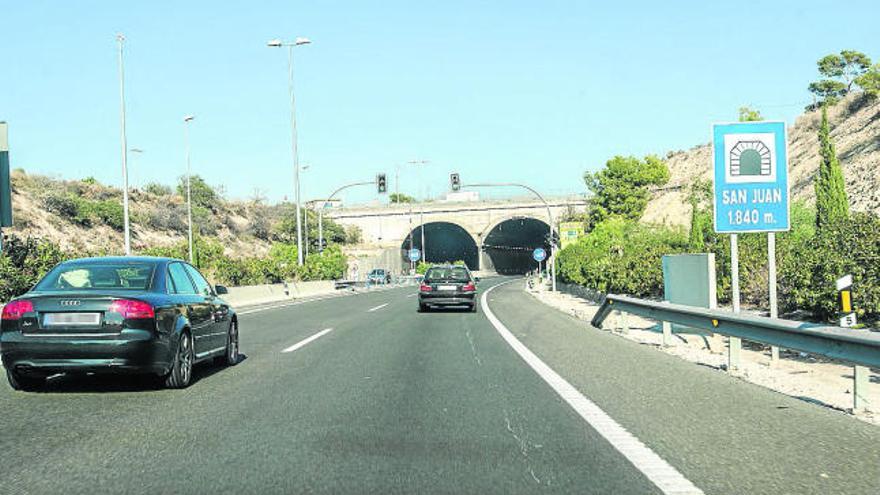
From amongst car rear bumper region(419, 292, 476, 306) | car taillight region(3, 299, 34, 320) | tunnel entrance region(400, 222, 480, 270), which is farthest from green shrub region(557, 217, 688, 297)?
tunnel entrance region(400, 222, 480, 270)

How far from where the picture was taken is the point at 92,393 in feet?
28.5

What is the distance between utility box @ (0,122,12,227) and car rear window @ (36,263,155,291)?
1156 centimetres

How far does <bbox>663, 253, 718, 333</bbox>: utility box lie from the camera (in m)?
13.5

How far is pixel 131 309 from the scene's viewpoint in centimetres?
813

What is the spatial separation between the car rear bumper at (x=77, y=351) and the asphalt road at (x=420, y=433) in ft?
1.22

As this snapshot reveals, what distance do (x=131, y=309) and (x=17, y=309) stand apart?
113 cm

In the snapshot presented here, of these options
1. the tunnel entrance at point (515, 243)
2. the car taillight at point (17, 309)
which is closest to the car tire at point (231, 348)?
the car taillight at point (17, 309)

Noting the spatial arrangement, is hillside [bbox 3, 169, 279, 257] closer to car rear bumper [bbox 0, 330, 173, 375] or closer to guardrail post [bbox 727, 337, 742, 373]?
car rear bumper [bbox 0, 330, 173, 375]

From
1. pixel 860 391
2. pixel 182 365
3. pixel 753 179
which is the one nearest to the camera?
pixel 860 391

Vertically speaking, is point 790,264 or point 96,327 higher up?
point 790,264

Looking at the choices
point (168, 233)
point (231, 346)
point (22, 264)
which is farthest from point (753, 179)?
point (168, 233)

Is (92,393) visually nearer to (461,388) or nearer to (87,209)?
(461,388)

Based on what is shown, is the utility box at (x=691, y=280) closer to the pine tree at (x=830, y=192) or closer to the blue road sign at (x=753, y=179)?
the blue road sign at (x=753, y=179)

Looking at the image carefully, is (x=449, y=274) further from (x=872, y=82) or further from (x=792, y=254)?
(x=872, y=82)
